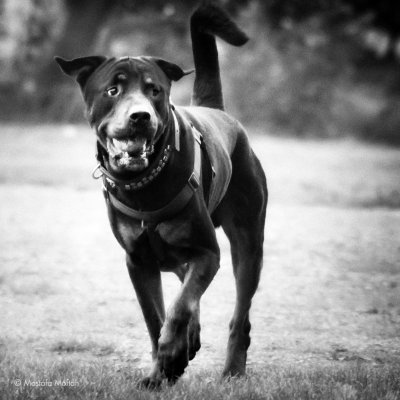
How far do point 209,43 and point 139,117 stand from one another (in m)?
1.81

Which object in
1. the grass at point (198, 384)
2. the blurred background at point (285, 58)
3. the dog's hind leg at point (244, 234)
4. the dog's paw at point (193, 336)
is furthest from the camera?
the blurred background at point (285, 58)

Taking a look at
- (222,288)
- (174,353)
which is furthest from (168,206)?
(222,288)

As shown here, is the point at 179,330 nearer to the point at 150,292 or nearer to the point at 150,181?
the point at 150,292

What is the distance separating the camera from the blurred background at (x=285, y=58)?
1056 inches

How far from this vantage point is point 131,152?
3.79 meters

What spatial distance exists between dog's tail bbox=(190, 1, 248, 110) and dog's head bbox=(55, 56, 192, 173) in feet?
3.88

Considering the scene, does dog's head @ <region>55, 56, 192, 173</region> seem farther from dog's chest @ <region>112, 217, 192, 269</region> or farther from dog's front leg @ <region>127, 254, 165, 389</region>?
dog's front leg @ <region>127, 254, 165, 389</region>

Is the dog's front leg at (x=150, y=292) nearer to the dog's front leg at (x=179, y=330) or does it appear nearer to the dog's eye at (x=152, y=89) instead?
the dog's front leg at (x=179, y=330)

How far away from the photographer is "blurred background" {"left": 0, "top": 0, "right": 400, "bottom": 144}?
2681cm

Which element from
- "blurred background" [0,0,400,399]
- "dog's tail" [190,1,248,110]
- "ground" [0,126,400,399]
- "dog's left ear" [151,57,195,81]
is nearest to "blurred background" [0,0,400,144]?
"blurred background" [0,0,400,399]

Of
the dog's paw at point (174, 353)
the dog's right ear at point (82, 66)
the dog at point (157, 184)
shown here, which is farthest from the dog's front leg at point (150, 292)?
the dog's right ear at point (82, 66)

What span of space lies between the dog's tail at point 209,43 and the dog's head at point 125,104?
118 cm

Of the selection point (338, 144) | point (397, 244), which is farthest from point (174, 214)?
point (338, 144)

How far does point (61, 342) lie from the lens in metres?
5.14
